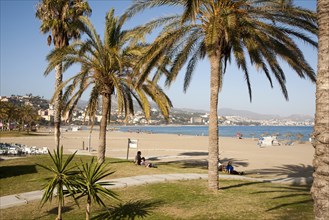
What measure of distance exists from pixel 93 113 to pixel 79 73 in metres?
2.37

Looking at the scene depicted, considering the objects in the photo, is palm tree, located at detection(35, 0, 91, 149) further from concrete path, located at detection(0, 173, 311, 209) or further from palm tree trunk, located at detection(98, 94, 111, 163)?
concrete path, located at detection(0, 173, 311, 209)

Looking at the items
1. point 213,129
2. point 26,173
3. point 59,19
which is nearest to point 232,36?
point 213,129

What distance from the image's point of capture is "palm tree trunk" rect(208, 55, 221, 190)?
1048cm

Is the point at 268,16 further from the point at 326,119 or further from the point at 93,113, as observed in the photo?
the point at 93,113

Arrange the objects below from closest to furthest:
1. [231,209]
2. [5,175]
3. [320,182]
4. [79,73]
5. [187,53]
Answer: [320,182], [231,209], [187,53], [5,175], [79,73]

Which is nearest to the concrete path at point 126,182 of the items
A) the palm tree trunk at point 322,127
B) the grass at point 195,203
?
the grass at point 195,203

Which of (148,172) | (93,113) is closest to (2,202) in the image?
(148,172)

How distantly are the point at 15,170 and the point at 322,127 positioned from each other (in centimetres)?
1433

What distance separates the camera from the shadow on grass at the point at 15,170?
1394 centimetres

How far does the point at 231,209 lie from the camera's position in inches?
325

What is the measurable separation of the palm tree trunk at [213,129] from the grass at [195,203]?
1.63ft

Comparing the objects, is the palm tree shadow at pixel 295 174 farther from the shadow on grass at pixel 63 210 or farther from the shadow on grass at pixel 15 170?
the shadow on grass at pixel 15 170

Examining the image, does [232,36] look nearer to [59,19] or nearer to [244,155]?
[59,19]

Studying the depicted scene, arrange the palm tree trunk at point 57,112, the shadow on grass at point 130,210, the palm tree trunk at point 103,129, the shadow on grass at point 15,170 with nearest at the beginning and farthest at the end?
the shadow on grass at point 130,210
the shadow on grass at point 15,170
the palm tree trunk at point 103,129
the palm tree trunk at point 57,112
